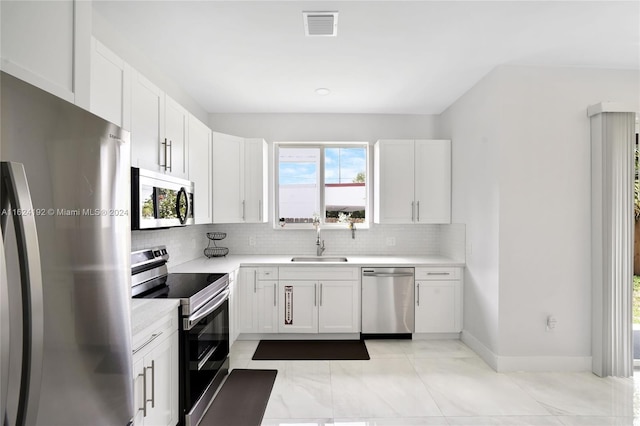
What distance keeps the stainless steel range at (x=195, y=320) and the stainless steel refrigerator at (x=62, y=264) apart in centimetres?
94

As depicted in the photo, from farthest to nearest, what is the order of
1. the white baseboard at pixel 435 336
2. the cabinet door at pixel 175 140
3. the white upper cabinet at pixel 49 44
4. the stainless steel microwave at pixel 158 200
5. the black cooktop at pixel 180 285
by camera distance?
the white baseboard at pixel 435 336 < the cabinet door at pixel 175 140 < the black cooktop at pixel 180 285 < the stainless steel microwave at pixel 158 200 < the white upper cabinet at pixel 49 44

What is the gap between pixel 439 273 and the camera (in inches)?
149

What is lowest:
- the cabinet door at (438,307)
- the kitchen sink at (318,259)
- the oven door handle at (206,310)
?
the cabinet door at (438,307)

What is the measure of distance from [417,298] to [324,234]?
4.54 feet

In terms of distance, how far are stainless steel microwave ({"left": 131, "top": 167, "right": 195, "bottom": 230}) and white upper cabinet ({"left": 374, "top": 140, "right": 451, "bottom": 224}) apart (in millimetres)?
2283

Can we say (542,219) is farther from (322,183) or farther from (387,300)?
(322,183)

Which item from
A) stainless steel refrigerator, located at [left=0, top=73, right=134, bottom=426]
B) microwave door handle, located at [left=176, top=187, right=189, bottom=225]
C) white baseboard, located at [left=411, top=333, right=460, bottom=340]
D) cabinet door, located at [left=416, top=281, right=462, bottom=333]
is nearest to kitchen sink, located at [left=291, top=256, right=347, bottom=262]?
cabinet door, located at [left=416, top=281, right=462, bottom=333]

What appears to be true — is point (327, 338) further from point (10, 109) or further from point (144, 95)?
point (10, 109)

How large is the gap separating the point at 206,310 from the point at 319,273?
1542mm

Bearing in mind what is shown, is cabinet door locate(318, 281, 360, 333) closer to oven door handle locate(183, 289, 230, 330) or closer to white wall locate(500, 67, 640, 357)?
oven door handle locate(183, 289, 230, 330)

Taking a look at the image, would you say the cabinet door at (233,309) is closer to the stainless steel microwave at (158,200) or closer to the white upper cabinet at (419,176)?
the stainless steel microwave at (158,200)

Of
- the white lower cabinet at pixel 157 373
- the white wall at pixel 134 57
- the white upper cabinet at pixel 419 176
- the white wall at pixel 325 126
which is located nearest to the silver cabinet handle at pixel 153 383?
the white lower cabinet at pixel 157 373

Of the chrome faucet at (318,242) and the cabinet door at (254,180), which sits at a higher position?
the cabinet door at (254,180)

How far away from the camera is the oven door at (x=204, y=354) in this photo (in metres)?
2.12
